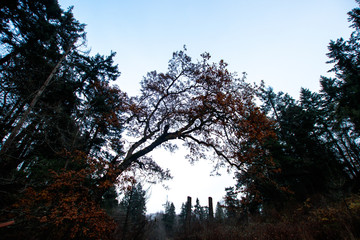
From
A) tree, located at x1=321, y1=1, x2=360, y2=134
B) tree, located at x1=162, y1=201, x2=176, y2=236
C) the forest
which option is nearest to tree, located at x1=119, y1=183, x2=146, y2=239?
the forest

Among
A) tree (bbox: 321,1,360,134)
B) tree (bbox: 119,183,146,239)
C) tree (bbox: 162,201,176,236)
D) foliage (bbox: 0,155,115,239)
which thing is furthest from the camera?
tree (bbox: 162,201,176,236)

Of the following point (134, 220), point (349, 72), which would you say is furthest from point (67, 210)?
point (349, 72)

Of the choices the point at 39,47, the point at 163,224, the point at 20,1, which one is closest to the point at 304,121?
the point at 39,47

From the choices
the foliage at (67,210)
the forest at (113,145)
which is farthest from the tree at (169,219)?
the foliage at (67,210)

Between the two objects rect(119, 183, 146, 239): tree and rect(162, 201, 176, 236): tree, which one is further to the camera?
rect(162, 201, 176, 236): tree

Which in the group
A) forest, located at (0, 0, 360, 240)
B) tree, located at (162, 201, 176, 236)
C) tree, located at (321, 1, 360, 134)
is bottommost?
tree, located at (162, 201, 176, 236)

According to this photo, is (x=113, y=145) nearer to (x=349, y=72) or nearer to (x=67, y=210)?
(x=67, y=210)

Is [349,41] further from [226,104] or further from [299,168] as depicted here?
[226,104]

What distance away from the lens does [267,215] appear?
A: 12258 millimetres

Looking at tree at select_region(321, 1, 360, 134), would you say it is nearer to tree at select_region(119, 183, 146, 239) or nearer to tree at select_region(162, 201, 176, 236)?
tree at select_region(119, 183, 146, 239)

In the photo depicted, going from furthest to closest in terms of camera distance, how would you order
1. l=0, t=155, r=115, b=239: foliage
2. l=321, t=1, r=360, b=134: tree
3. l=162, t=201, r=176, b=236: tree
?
l=162, t=201, r=176, b=236: tree, l=321, t=1, r=360, b=134: tree, l=0, t=155, r=115, b=239: foliage

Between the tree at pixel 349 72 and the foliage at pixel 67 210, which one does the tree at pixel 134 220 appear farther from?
the tree at pixel 349 72

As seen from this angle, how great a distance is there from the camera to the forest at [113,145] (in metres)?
5.48

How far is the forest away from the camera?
5.48m
